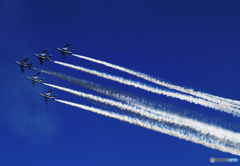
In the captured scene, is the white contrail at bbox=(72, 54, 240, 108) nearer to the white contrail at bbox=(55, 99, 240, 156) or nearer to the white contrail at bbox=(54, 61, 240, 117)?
the white contrail at bbox=(54, 61, 240, 117)

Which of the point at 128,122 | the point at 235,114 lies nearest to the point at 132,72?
the point at 128,122

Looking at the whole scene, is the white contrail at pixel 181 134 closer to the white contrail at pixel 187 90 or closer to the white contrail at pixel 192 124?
the white contrail at pixel 192 124

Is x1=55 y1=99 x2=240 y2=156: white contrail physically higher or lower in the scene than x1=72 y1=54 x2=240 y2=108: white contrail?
lower

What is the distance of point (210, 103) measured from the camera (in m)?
55.8

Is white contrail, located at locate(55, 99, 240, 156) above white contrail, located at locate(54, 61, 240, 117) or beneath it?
beneath

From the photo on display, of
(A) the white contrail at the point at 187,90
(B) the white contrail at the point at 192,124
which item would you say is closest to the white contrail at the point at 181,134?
(B) the white contrail at the point at 192,124

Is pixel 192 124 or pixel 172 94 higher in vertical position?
pixel 172 94

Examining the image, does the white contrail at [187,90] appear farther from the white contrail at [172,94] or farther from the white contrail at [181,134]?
the white contrail at [181,134]

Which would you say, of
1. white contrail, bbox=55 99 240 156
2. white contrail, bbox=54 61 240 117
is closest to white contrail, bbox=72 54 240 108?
white contrail, bbox=54 61 240 117

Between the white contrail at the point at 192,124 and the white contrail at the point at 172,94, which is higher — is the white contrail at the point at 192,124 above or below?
below

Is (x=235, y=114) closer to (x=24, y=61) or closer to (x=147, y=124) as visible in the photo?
(x=147, y=124)

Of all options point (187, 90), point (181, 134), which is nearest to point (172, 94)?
point (187, 90)

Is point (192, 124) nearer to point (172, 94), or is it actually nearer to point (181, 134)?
point (181, 134)

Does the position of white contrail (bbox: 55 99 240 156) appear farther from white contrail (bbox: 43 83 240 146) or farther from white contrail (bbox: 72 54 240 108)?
white contrail (bbox: 72 54 240 108)
